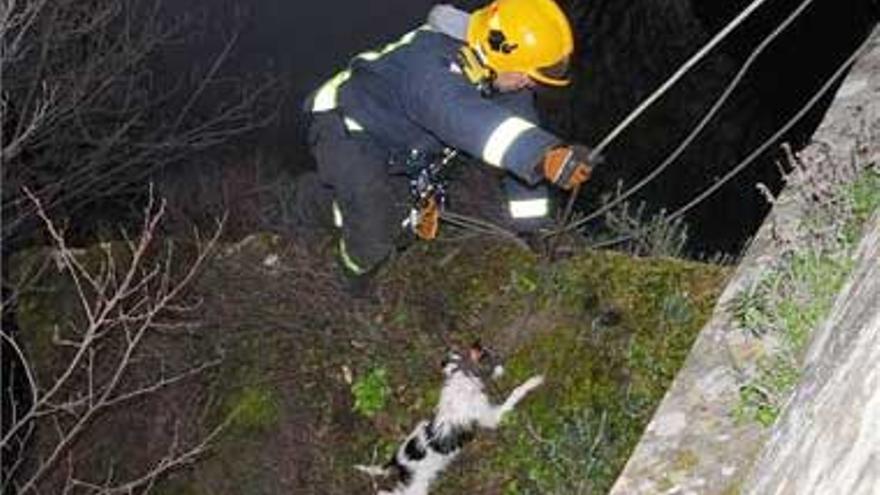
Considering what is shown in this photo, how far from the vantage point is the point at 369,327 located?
20.2 feet

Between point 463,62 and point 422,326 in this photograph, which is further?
point 422,326

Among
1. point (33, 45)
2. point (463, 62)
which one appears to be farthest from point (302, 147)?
point (463, 62)

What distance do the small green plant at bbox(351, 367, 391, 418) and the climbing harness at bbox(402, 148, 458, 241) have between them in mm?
788

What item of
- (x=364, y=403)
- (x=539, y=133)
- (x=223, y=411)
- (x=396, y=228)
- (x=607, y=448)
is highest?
(x=539, y=133)

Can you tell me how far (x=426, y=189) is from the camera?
19.2 feet

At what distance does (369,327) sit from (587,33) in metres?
12.6

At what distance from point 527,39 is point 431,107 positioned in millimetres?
497

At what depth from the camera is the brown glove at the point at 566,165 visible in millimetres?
4496

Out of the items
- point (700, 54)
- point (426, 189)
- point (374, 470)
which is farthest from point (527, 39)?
point (374, 470)

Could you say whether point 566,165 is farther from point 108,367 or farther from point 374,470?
point 108,367

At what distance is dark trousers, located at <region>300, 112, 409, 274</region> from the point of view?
224 inches

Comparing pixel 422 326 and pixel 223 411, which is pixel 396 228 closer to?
pixel 422 326

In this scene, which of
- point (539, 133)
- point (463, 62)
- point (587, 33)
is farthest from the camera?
point (587, 33)

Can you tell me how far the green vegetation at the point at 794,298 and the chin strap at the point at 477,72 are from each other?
1422 millimetres
